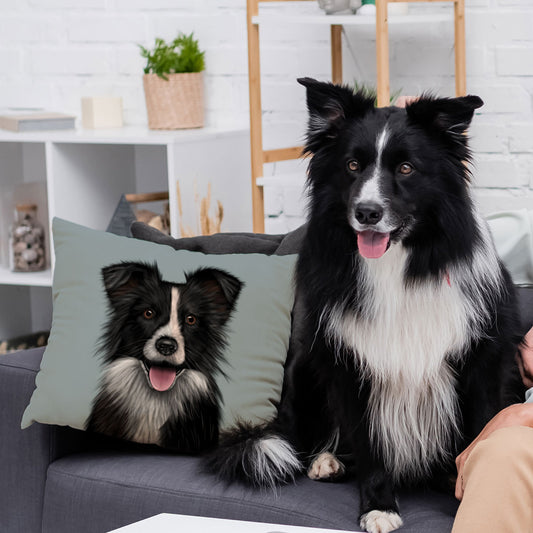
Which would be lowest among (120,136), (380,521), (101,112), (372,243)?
(380,521)

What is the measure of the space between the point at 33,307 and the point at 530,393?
2439 millimetres

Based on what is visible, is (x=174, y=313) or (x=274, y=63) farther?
(x=274, y=63)

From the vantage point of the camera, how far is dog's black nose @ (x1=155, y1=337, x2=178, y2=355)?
182 cm

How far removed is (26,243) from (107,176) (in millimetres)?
380

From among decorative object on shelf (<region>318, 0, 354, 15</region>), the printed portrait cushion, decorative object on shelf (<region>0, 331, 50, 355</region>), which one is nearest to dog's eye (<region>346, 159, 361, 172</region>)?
the printed portrait cushion

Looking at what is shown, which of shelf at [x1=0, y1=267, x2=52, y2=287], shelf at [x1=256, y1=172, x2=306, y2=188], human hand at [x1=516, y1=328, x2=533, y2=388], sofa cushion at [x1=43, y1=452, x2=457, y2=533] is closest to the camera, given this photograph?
sofa cushion at [x1=43, y1=452, x2=457, y2=533]

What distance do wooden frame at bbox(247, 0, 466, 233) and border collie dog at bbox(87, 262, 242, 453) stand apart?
3.01 feet

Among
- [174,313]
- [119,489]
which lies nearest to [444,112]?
[174,313]

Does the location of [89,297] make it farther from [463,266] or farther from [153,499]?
[463,266]

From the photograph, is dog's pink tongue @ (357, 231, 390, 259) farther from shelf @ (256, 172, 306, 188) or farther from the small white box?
the small white box

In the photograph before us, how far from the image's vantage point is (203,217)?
292 centimetres

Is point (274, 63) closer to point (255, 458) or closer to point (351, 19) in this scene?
point (351, 19)

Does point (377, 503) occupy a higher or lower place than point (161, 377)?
lower

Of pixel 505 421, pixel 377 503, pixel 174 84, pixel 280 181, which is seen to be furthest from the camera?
pixel 174 84
